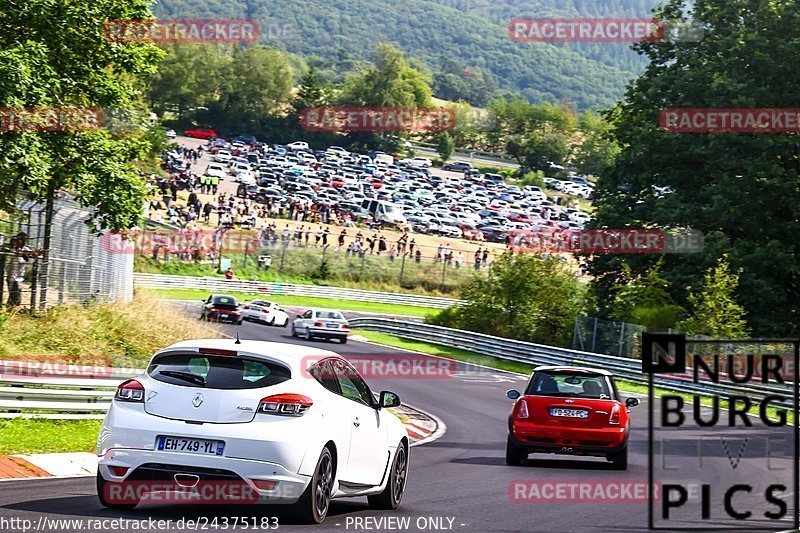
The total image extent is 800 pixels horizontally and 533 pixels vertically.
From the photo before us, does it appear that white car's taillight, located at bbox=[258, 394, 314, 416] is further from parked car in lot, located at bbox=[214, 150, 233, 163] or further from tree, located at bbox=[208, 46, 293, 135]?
tree, located at bbox=[208, 46, 293, 135]

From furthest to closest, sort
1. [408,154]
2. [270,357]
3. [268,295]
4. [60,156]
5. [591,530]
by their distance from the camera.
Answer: [408,154], [268,295], [60,156], [591,530], [270,357]

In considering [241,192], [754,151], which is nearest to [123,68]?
[754,151]

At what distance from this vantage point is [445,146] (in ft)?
527

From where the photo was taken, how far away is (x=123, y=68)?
24.9m

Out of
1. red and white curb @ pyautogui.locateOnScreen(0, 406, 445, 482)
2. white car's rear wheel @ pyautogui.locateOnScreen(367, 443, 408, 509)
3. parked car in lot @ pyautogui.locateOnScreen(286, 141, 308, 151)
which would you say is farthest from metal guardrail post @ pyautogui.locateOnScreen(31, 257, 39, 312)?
parked car in lot @ pyautogui.locateOnScreen(286, 141, 308, 151)

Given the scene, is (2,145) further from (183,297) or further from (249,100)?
(249,100)

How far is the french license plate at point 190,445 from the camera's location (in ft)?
29.0

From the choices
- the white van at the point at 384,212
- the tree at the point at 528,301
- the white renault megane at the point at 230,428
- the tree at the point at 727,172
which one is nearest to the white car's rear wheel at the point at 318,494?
the white renault megane at the point at 230,428

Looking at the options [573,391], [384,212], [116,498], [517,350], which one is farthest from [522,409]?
[384,212]

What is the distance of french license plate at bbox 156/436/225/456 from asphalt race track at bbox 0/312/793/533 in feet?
1.84

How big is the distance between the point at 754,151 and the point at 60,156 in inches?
1033

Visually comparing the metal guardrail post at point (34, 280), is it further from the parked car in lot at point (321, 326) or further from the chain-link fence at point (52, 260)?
the parked car in lot at point (321, 326)

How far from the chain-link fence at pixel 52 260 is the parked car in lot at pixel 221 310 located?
60.5 feet

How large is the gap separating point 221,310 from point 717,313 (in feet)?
66.3
